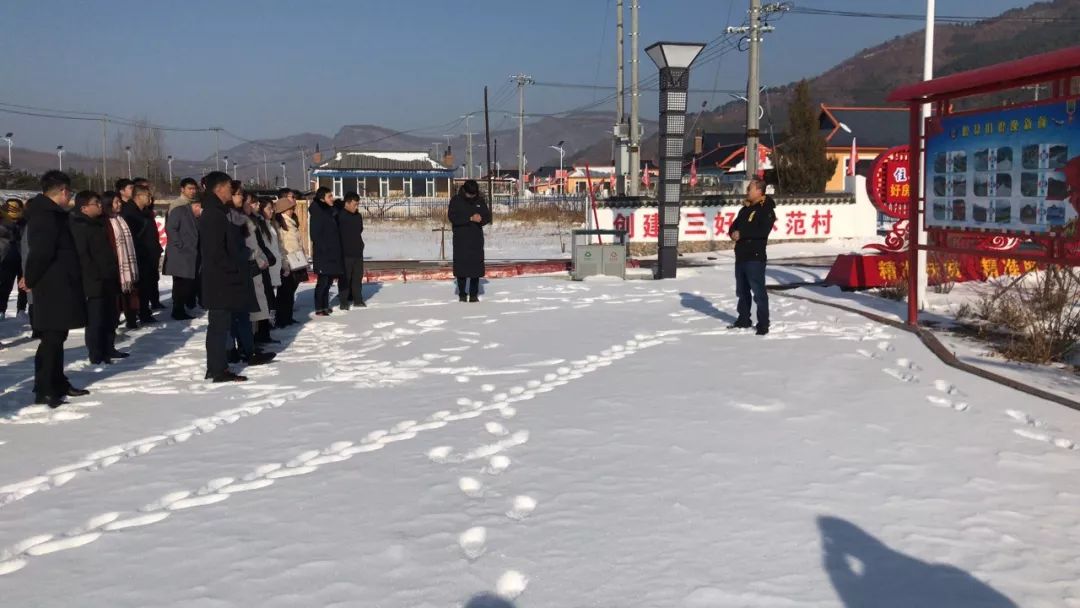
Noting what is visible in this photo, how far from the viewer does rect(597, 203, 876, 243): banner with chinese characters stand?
21.3 metres

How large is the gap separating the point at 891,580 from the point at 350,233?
870 cm

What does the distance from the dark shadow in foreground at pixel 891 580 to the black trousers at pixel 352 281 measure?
27.9 feet

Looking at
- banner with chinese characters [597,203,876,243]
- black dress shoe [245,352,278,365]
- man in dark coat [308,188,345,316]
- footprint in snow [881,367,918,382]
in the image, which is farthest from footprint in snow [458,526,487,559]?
banner with chinese characters [597,203,876,243]

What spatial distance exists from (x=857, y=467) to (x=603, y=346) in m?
3.95

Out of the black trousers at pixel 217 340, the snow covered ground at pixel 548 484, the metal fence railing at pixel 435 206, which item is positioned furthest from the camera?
the metal fence railing at pixel 435 206

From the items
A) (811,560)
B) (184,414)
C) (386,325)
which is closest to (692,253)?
(386,325)

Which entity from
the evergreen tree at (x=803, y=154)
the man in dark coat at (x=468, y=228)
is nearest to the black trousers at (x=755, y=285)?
the man in dark coat at (x=468, y=228)

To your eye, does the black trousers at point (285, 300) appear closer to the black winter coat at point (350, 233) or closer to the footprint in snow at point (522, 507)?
the black winter coat at point (350, 233)

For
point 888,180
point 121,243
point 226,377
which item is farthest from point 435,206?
point 226,377

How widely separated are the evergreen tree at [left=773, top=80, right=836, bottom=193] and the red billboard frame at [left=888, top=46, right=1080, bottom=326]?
21.2 m

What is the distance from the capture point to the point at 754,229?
8625 mm

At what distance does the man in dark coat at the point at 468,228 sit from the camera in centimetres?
1158

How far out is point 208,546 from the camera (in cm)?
372

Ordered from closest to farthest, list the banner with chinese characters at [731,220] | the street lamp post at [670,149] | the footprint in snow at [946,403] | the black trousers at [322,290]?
1. the footprint in snow at [946,403]
2. the black trousers at [322,290]
3. the street lamp post at [670,149]
4. the banner with chinese characters at [731,220]
